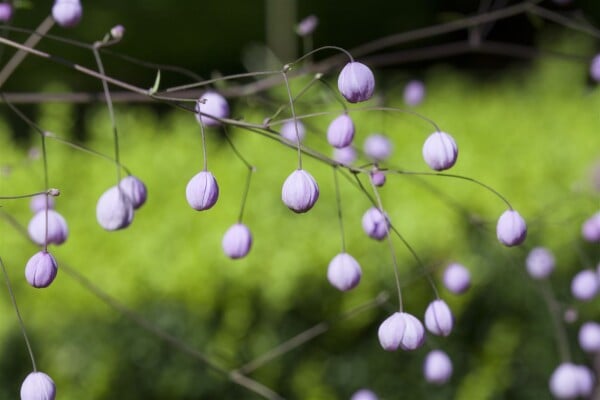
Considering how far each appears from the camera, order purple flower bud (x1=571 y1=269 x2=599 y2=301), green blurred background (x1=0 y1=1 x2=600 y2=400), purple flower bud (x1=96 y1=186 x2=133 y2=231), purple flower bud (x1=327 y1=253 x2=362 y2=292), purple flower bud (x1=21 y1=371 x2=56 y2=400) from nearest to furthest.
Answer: purple flower bud (x1=21 y1=371 x2=56 y2=400), purple flower bud (x1=96 y1=186 x2=133 y2=231), purple flower bud (x1=327 y1=253 x2=362 y2=292), purple flower bud (x1=571 y1=269 x2=599 y2=301), green blurred background (x1=0 y1=1 x2=600 y2=400)

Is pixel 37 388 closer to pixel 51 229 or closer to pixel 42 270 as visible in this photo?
pixel 42 270

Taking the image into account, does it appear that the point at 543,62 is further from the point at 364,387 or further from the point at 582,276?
the point at 582,276

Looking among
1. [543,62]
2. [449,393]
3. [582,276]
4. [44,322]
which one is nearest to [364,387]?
[449,393]

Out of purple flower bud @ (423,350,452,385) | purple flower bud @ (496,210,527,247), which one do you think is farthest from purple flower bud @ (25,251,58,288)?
purple flower bud @ (423,350,452,385)

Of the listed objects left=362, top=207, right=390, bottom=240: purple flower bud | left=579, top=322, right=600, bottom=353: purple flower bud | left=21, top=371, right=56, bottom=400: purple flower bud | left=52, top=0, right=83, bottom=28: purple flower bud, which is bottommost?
left=21, top=371, right=56, bottom=400: purple flower bud

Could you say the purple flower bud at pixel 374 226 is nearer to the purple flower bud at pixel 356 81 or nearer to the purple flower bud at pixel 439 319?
the purple flower bud at pixel 439 319

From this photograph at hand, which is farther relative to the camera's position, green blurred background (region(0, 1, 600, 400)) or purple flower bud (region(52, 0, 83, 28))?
green blurred background (region(0, 1, 600, 400))

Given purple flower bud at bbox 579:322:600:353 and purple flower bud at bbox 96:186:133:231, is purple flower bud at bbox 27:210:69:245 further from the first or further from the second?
purple flower bud at bbox 579:322:600:353

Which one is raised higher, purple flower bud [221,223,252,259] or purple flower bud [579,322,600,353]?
purple flower bud [579,322,600,353]
